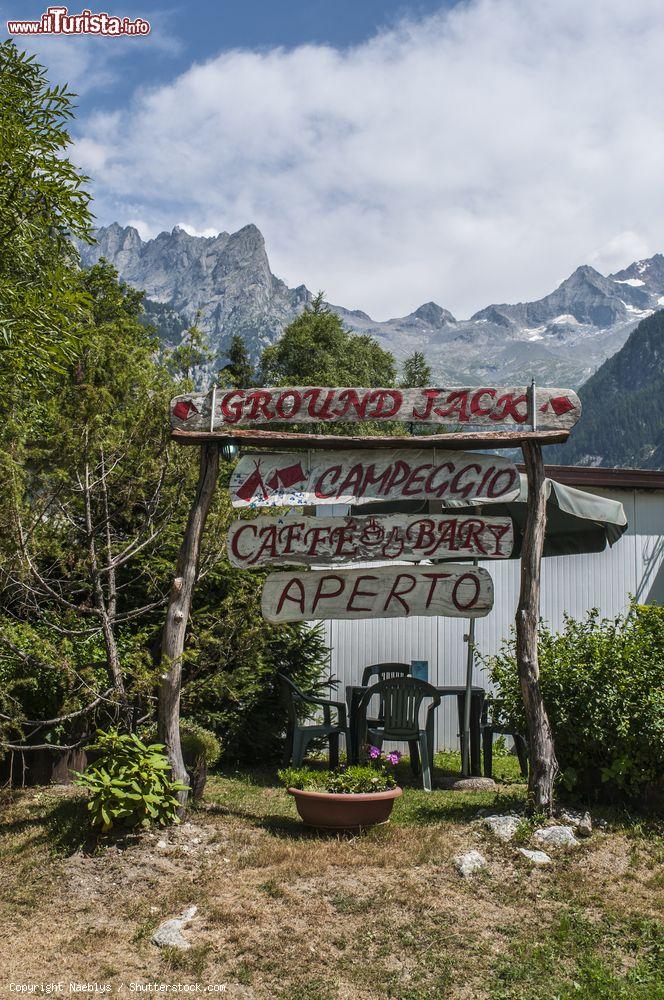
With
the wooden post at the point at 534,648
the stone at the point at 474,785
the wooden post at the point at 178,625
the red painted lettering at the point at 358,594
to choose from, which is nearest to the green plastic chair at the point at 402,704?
the stone at the point at 474,785

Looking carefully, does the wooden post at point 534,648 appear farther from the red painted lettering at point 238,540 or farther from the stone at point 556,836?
the red painted lettering at point 238,540

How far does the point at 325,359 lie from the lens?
37.8 m

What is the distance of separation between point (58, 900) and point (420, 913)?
7.41ft

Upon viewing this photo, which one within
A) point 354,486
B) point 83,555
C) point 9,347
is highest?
point 9,347

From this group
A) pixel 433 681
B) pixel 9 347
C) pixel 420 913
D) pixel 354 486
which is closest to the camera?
pixel 420 913

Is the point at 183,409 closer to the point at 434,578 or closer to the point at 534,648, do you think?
the point at 434,578

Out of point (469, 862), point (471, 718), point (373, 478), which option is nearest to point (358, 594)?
point (373, 478)

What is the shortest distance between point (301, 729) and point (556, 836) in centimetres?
296

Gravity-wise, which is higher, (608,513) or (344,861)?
(608,513)

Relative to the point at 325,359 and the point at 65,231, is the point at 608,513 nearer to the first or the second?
the point at 65,231

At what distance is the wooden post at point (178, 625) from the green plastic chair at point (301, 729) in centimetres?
188

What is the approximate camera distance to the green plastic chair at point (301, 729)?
797 cm

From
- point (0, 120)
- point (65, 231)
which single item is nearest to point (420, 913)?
point (0, 120)

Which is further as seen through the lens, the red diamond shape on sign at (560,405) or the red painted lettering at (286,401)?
the red painted lettering at (286,401)
